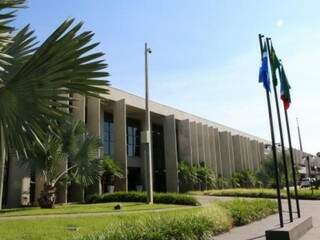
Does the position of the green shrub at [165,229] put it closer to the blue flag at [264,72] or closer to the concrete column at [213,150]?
the blue flag at [264,72]

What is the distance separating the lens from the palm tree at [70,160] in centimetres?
2134

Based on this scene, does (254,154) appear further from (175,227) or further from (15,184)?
(175,227)

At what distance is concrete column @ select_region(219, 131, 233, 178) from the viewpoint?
5264cm

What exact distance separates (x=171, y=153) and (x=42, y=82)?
3712 cm

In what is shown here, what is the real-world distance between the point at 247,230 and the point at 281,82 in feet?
18.9

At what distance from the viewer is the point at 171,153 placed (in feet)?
137

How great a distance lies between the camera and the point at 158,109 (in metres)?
42.0

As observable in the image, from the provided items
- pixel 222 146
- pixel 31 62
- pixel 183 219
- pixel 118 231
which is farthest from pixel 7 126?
pixel 222 146

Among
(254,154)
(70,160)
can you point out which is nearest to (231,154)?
(254,154)

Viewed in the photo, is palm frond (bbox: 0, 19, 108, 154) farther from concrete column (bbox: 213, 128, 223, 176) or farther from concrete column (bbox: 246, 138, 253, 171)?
concrete column (bbox: 246, 138, 253, 171)

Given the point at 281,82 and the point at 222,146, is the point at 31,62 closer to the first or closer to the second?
the point at 281,82

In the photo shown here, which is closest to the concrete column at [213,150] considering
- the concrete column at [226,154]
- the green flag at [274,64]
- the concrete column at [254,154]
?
the concrete column at [226,154]

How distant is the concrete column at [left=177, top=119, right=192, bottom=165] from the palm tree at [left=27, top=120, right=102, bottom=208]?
70.5 feet

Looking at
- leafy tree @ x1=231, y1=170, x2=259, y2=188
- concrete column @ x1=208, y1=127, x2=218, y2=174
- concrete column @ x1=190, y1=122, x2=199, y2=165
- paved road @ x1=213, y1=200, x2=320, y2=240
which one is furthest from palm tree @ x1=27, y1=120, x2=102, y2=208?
leafy tree @ x1=231, y1=170, x2=259, y2=188
